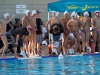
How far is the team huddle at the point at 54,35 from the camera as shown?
15.5 metres

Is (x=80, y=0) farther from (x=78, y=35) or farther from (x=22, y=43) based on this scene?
(x=22, y=43)

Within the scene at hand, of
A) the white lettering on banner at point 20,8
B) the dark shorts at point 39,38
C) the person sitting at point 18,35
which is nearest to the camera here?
the person sitting at point 18,35

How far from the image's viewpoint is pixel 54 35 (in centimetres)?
1611

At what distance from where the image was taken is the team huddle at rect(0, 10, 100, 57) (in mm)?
15530

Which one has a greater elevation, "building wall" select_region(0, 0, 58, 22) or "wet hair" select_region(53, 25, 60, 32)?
"building wall" select_region(0, 0, 58, 22)

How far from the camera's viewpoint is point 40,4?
19938 mm

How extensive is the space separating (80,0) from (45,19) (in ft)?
9.74

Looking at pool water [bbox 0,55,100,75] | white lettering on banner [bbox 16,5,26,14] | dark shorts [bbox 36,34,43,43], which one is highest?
white lettering on banner [bbox 16,5,26,14]

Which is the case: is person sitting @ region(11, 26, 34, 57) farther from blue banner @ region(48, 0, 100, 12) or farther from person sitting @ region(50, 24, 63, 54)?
blue banner @ region(48, 0, 100, 12)

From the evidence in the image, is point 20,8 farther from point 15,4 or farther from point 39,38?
point 39,38

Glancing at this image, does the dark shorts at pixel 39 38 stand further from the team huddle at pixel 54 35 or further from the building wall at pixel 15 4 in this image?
the building wall at pixel 15 4

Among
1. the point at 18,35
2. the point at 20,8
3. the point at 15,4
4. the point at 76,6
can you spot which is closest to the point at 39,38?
the point at 18,35

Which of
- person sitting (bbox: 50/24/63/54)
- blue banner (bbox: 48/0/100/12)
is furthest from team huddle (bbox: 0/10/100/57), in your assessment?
blue banner (bbox: 48/0/100/12)

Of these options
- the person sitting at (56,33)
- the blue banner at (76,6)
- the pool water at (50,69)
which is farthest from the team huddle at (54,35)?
the pool water at (50,69)
